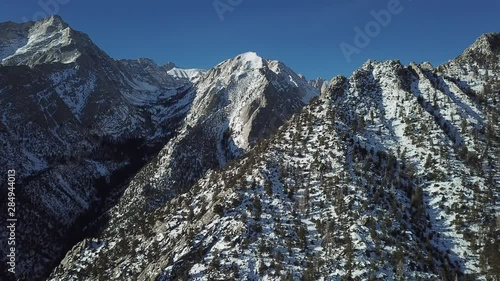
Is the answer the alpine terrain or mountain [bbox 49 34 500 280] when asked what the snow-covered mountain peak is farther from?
mountain [bbox 49 34 500 280]

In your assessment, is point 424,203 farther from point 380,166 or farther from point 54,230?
point 54,230

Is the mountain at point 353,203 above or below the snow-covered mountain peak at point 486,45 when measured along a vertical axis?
below

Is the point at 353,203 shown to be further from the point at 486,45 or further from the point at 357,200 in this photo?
the point at 486,45

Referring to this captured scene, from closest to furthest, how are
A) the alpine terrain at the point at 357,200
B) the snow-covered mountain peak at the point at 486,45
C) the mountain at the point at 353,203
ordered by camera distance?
→ the mountain at the point at 353,203 < the alpine terrain at the point at 357,200 < the snow-covered mountain peak at the point at 486,45

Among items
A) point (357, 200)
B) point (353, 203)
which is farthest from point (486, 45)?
point (353, 203)

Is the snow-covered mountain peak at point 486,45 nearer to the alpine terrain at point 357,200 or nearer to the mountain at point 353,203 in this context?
the alpine terrain at point 357,200

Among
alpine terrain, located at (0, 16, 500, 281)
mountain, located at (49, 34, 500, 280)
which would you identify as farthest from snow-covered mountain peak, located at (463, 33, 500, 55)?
mountain, located at (49, 34, 500, 280)

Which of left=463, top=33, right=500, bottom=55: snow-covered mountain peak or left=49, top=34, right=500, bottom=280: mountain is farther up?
left=463, top=33, right=500, bottom=55: snow-covered mountain peak

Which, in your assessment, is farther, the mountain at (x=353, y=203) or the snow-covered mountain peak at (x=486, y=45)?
the snow-covered mountain peak at (x=486, y=45)

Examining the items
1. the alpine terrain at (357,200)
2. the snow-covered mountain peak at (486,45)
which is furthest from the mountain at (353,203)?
the snow-covered mountain peak at (486,45)
